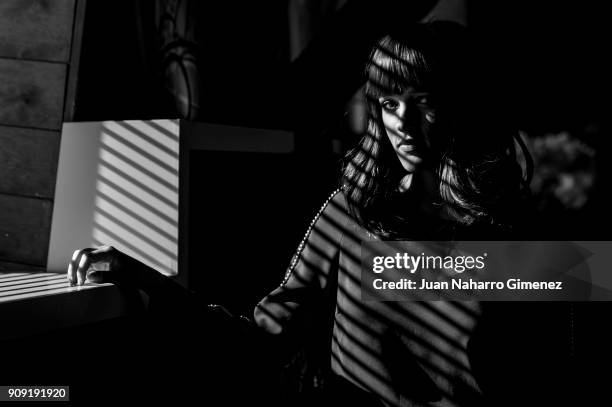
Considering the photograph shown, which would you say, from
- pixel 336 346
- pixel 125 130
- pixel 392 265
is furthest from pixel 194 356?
pixel 125 130

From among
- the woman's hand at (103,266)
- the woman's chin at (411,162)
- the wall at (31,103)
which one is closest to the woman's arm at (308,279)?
the woman's chin at (411,162)

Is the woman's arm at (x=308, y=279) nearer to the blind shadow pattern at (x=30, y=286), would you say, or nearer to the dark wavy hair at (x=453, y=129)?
the dark wavy hair at (x=453, y=129)

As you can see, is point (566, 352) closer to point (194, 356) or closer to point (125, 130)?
point (194, 356)

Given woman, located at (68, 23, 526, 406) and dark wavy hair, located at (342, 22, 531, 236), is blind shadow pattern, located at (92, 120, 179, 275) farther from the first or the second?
dark wavy hair, located at (342, 22, 531, 236)

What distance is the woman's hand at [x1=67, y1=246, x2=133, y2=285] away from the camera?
86 cm

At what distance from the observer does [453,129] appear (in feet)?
3.16

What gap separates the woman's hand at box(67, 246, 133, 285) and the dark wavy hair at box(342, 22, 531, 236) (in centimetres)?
46

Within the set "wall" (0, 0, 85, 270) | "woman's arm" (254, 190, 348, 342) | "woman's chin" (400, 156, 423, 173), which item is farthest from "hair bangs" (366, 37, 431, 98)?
"wall" (0, 0, 85, 270)

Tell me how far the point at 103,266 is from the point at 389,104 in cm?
61

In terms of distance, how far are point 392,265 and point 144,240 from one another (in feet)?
1.96

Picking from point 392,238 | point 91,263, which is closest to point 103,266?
point 91,263

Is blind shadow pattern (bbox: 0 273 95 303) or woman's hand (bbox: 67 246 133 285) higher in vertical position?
woman's hand (bbox: 67 246 133 285)

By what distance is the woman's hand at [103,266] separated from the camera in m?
0.86

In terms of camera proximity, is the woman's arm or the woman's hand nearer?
the woman's hand
